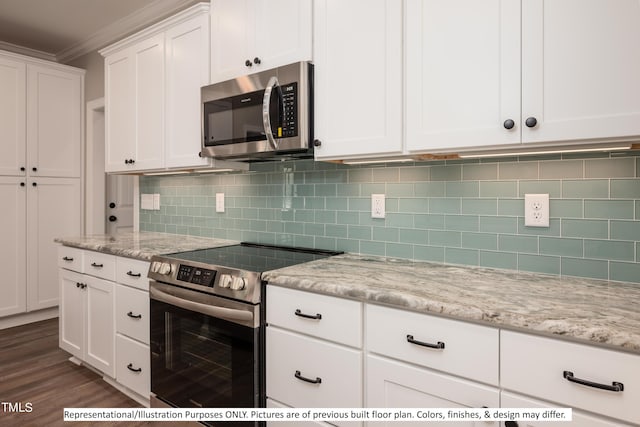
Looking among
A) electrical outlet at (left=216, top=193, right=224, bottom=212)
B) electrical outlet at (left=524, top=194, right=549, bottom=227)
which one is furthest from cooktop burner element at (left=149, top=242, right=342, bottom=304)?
electrical outlet at (left=524, top=194, right=549, bottom=227)

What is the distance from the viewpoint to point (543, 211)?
1.51m

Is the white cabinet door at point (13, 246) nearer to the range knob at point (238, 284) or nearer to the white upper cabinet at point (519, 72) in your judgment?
the range knob at point (238, 284)

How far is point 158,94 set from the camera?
2494 millimetres

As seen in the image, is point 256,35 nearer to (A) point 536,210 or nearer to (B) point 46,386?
(A) point 536,210

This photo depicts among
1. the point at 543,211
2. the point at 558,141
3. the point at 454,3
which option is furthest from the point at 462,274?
the point at 454,3

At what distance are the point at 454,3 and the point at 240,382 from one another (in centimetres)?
172

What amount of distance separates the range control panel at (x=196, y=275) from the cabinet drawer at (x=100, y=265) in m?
0.71

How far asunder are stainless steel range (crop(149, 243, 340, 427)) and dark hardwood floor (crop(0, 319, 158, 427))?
39 centimetres

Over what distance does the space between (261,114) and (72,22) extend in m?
2.77

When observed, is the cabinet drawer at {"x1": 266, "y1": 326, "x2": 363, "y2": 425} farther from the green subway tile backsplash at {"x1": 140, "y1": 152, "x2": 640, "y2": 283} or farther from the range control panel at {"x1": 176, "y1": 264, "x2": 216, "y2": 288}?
the green subway tile backsplash at {"x1": 140, "y1": 152, "x2": 640, "y2": 283}

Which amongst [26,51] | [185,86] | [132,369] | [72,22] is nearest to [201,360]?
[132,369]

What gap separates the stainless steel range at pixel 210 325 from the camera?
1577mm

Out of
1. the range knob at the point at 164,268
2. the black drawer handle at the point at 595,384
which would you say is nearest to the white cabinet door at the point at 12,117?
the range knob at the point at 164,268

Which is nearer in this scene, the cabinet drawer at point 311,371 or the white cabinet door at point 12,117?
the cabinet drawer at point 311,371
